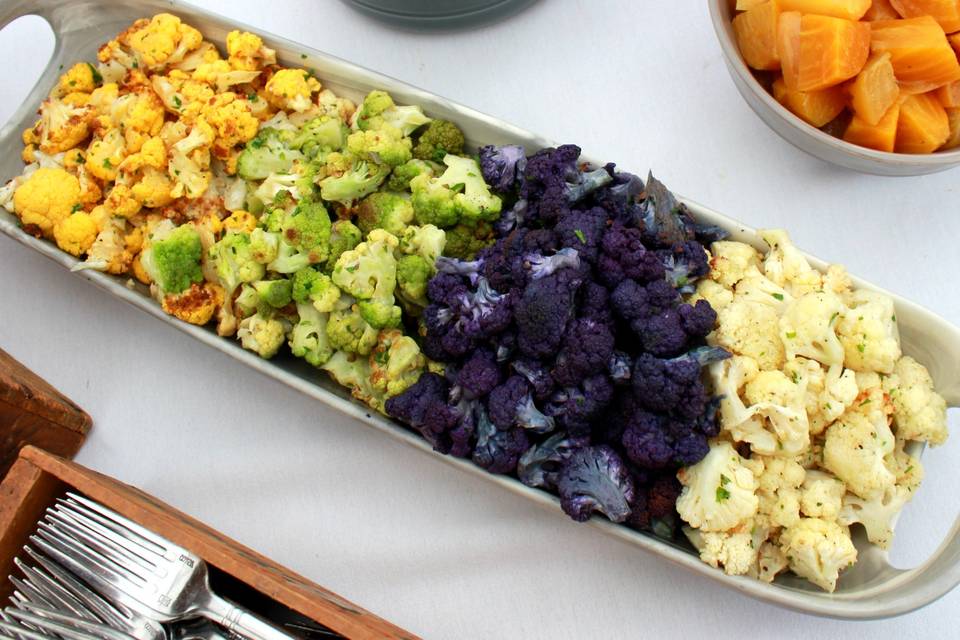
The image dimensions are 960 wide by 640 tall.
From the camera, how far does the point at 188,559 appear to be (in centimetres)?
102

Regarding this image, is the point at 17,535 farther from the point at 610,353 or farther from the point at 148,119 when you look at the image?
the point at 610,353

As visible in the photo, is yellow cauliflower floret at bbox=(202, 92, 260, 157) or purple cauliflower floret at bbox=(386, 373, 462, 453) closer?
purple cauliflower floret at bbox=(386, 373, 462, 453)

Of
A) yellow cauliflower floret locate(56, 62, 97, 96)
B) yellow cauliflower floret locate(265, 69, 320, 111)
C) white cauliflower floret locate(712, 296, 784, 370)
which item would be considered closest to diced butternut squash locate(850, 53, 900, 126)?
white cauliflower floret locate(712, 296, 784, 370)

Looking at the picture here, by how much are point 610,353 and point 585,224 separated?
0.60 ft

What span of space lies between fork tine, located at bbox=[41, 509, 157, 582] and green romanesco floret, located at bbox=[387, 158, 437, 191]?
0.64m

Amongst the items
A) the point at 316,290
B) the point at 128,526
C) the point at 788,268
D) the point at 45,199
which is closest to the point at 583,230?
the point at 788,268

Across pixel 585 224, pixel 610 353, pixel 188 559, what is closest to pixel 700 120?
pixel 585 224

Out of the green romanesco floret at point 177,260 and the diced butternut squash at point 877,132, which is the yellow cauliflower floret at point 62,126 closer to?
the green romanesco floret at point 177,260

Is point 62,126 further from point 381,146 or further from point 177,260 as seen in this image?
point 381,146

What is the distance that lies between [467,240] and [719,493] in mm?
506

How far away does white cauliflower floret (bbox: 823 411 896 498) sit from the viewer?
99 cm

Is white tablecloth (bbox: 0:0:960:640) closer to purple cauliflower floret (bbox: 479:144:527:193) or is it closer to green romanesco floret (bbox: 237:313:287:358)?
green romanesco floret (bbox: 237:313:287:358)

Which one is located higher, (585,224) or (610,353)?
(585,224)

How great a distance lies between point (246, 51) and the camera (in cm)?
130
